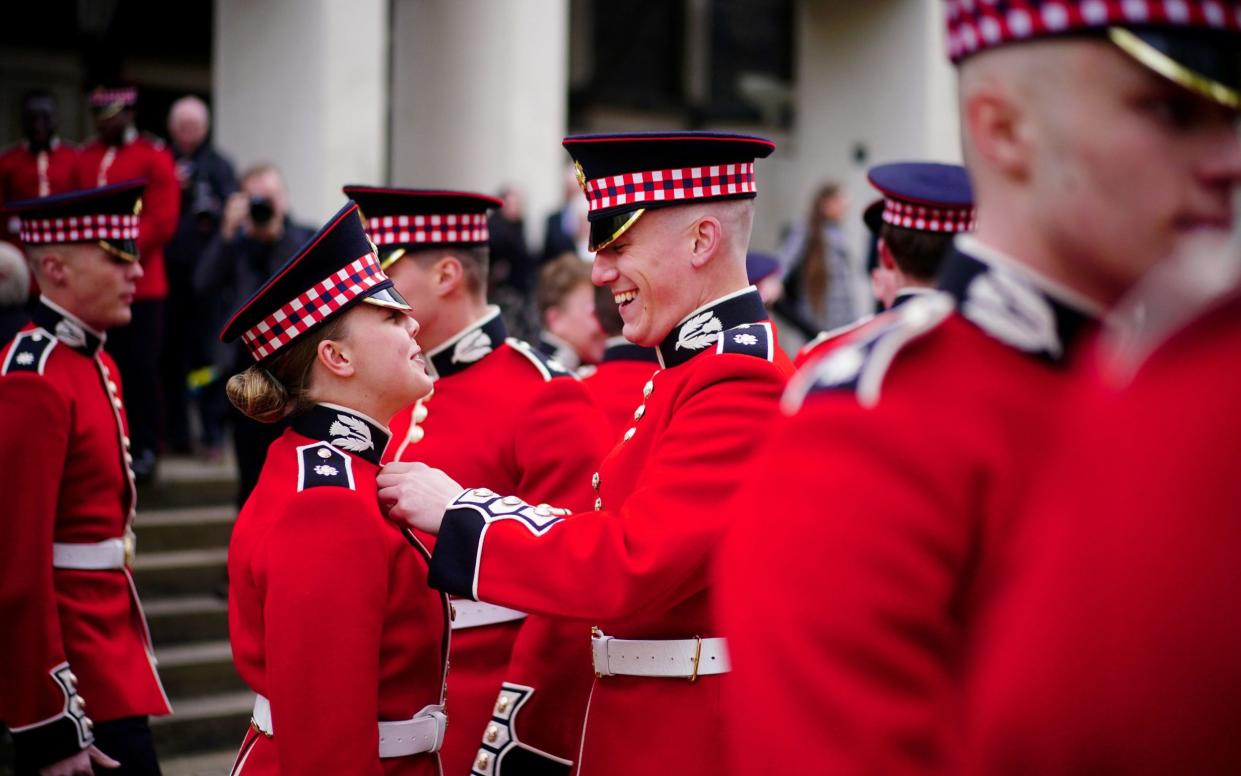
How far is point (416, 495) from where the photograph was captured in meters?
2.63

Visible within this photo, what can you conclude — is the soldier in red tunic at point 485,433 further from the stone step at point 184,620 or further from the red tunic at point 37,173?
the red tunic at point 37,173

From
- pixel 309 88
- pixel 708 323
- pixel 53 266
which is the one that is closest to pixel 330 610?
pixel 708 323

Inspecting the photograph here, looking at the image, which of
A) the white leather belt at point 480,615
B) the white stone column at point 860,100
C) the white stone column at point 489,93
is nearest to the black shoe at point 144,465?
the white stone column at point 489,93

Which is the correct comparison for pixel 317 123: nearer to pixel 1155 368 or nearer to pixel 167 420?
pixel 167 420

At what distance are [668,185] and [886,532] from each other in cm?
163

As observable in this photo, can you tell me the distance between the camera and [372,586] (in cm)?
256

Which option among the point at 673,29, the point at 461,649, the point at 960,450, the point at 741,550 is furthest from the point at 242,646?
the point at 673,29

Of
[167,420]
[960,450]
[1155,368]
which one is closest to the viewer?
[1155,368]

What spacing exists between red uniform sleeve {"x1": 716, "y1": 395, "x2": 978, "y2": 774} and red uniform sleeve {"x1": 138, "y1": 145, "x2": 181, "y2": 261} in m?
6.55

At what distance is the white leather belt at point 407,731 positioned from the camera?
105 inches

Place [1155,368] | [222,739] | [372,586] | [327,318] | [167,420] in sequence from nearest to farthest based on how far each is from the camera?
[1155,368], [372,586], [327,318], [222,739], [167,420]

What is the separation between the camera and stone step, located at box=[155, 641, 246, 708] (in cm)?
659

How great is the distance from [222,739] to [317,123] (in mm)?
4419

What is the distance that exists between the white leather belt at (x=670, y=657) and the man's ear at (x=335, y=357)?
2.51ft
